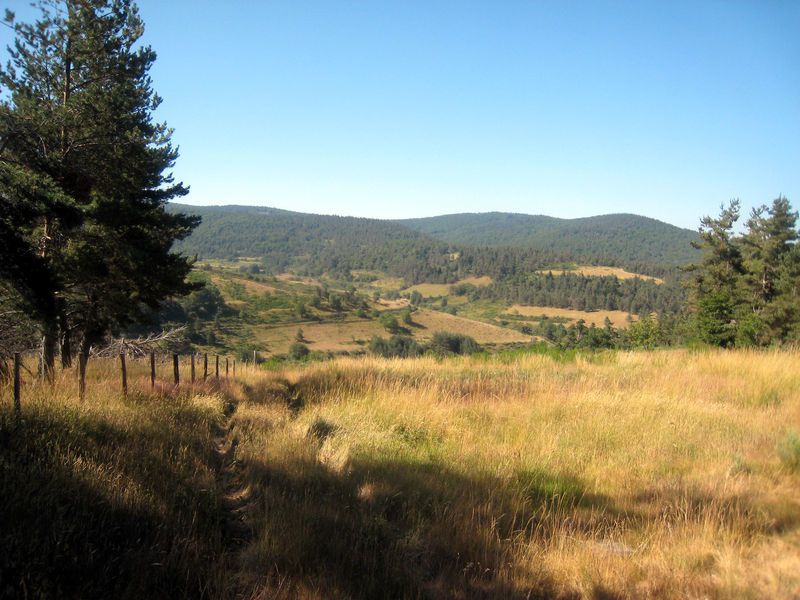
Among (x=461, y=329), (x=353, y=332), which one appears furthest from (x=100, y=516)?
(x=461, y=329)

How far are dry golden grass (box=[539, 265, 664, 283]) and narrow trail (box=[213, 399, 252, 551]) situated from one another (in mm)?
160140

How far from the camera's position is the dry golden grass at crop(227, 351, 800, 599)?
8.93 ft

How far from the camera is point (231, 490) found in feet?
13.5

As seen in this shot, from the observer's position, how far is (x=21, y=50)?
34.7 ft

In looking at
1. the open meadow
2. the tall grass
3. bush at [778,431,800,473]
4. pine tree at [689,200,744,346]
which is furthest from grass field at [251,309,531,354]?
bush at [778,431,800,473]

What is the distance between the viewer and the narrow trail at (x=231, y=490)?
3266 millimetres

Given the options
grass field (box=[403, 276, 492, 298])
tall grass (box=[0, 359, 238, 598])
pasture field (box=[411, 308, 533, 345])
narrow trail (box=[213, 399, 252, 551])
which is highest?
tall grass (box=[0, 359, 238, 598])

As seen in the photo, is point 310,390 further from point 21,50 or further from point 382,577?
point 21,50

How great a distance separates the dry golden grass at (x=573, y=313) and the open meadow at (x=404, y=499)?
106135mm

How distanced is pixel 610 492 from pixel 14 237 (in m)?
5.63

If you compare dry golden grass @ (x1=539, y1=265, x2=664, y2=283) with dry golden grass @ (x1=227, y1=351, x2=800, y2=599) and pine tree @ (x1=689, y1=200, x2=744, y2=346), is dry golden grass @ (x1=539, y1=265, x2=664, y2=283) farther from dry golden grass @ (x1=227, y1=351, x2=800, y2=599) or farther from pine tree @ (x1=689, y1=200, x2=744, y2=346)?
dry golden grass @ (x1=227, y1=351, x2=800, y2=599)

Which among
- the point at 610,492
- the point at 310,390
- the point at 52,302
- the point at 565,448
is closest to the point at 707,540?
the point at 610,492

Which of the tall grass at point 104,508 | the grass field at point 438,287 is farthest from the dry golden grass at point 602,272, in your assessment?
the tall grass at point 104,508

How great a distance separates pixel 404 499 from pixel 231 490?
58.8 inches
